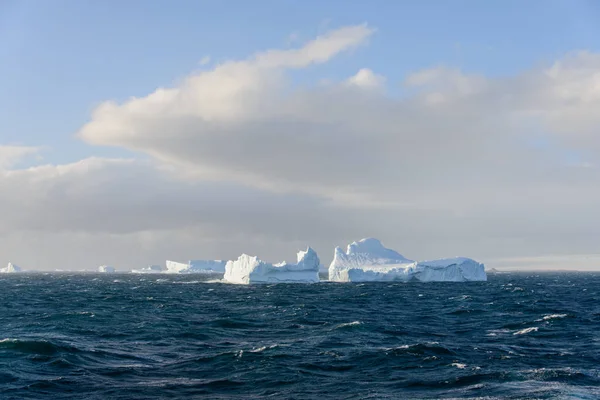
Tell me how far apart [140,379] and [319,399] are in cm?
804

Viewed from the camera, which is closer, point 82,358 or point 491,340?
point 82,358

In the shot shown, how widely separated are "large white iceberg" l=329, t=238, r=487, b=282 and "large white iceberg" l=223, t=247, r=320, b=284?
36.3ft

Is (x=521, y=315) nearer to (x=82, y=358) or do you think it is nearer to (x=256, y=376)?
(x=256, y=376)

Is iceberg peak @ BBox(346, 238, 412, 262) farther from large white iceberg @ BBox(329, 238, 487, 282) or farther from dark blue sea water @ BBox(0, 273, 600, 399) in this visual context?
dark blue sea water @ BBox(0, 273, 600, 399)

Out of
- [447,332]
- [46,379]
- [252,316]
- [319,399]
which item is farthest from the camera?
[252,316]

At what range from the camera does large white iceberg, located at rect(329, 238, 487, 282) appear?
124312 mm

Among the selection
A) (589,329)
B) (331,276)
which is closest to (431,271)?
(331,276)

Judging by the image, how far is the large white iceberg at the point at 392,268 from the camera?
12431cm

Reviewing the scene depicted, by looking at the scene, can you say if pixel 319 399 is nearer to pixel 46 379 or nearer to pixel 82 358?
pixel 46 379

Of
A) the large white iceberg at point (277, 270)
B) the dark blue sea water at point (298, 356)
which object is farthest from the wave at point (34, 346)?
the large white iceberg at point (277, 270)

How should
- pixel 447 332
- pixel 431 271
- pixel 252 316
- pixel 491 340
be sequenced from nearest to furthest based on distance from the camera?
pixel 491 340
pixel 447 332
pixel 252 316
pixel 431 271

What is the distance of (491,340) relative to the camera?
109 feet

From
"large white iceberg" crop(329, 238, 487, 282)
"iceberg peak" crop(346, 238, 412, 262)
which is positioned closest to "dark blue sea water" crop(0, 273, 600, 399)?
"large white iceberg" crop(329, 238, 487, 282)

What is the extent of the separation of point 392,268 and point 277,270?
95.1ft
